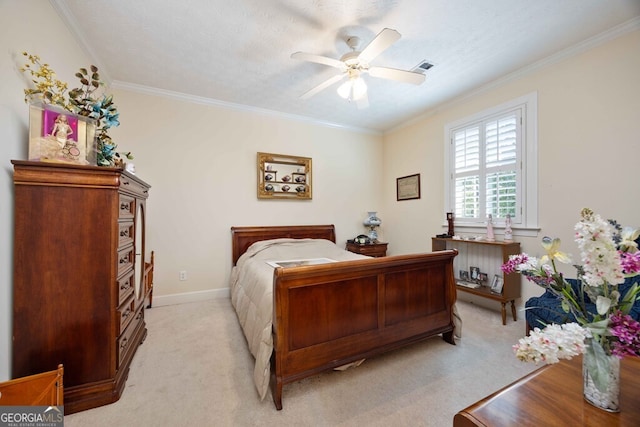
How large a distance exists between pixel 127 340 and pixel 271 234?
2.12 metres

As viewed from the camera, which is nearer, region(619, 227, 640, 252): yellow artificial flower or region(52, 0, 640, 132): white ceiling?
region(619, 227, 640, 252): yellow artificial flower

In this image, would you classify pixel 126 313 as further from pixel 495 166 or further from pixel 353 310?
pixel 495 166

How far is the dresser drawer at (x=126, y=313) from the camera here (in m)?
1.59

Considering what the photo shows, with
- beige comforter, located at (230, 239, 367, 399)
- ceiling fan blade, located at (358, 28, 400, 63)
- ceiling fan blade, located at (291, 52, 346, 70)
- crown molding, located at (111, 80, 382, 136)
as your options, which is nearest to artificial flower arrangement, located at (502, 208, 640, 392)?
beige comforter, located at (230, 239, 367, 399)

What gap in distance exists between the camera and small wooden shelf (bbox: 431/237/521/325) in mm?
2613

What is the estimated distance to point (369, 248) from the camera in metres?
4.11

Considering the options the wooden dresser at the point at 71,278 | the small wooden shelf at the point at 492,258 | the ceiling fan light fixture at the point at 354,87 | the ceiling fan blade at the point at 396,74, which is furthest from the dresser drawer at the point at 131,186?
the small wooden shelf at the point at 492,258

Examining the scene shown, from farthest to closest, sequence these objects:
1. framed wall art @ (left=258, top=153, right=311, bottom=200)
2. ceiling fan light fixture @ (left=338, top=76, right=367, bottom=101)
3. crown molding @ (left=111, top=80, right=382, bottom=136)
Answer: framed wall art @ (left=258, top=153, right=311, bottom=200) < crown molding @ (left=111, top=80, right=382, bottom=136) < ceiling fan light fixture @ (left=338, top=76, right=367, bottom=101)

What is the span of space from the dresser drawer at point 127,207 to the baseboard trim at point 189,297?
1.70m

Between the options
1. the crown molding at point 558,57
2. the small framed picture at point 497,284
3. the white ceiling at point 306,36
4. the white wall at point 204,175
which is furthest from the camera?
the white wall at point 204,175

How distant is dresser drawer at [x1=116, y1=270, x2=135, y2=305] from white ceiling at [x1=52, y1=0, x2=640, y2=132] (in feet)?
6.61

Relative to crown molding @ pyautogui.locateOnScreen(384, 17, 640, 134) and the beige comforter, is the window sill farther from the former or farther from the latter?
crown molding @ pyautogui.locateOnScreen(384, 17, 640, 134)

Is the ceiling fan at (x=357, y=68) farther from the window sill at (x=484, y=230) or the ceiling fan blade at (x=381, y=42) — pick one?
the window sill at (x=484, y=230)

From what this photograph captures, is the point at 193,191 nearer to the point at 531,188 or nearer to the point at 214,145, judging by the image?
the point at 214,145
